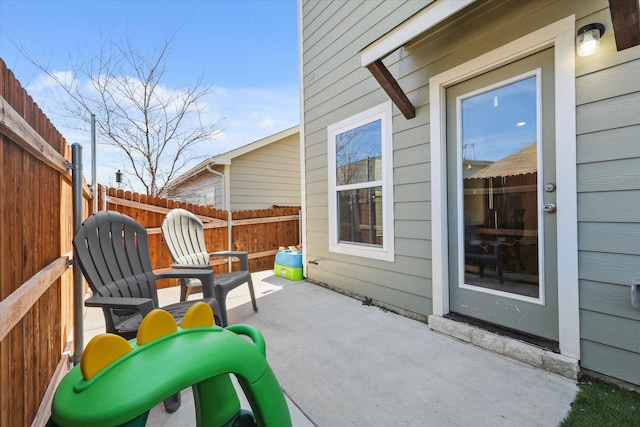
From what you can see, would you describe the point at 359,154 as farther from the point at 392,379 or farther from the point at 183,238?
the point at 392,379

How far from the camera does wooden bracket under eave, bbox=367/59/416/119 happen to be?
105 inches

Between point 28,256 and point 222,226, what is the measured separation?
153 inches

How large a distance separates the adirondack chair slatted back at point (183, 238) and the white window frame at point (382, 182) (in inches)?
68.3

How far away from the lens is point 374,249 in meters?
3.37

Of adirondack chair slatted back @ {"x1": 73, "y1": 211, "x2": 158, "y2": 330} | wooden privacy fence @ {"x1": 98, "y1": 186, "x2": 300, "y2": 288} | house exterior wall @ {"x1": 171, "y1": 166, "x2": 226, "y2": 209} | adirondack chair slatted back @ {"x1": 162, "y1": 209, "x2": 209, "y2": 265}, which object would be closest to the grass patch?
adirondack chair slatted back @ {"x1": 73, "y1": 211, "x2": 158, "y2": 330}

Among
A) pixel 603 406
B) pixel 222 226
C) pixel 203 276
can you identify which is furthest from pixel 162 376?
pixel 222 226

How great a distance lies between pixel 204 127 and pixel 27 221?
22.0 feet

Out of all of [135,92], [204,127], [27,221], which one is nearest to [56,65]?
[135,92]

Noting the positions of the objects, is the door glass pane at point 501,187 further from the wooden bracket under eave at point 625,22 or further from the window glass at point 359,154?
the window glass at point 359,154

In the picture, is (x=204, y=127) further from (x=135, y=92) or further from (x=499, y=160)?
(x=499, y=160)

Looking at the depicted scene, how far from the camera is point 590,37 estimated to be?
1759 millimetres

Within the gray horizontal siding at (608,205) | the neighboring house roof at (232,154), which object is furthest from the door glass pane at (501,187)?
the neighboring house roof at (232,154)

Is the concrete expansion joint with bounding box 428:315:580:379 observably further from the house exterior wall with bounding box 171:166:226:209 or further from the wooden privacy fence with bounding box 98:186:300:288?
the house exterior wall with bounding box 171:166:226:209

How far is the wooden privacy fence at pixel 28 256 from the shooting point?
3.58 ft
